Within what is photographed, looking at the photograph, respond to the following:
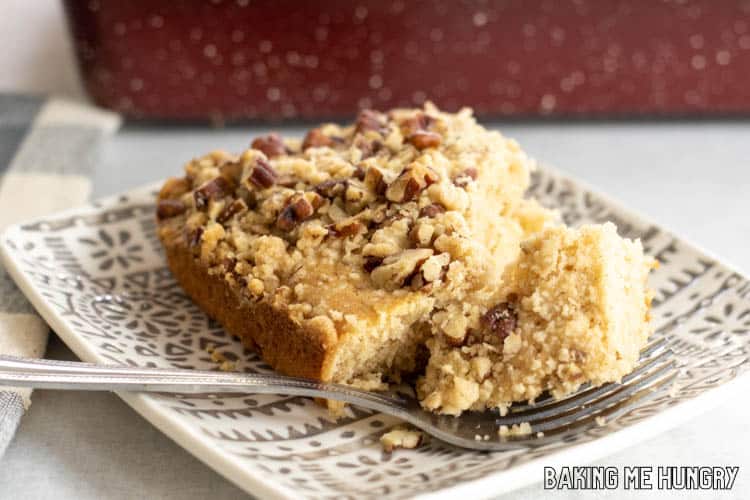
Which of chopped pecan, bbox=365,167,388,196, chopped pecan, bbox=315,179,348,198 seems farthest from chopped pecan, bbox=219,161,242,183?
chopped pecan, bbox=365,167,388,196

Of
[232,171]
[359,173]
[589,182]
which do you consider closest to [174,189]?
[232,171]

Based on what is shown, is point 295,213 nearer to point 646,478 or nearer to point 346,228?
point 346,228

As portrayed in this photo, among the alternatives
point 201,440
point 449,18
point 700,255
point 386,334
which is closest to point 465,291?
point 386,334

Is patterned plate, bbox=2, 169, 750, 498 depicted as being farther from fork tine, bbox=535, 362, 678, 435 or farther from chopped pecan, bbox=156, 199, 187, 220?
chopped pecan, bbox=156, 199, 187, 220

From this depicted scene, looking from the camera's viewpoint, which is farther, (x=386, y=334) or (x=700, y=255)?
(x=700, y=255)

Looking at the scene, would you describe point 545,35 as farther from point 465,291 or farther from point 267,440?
point 267,440
